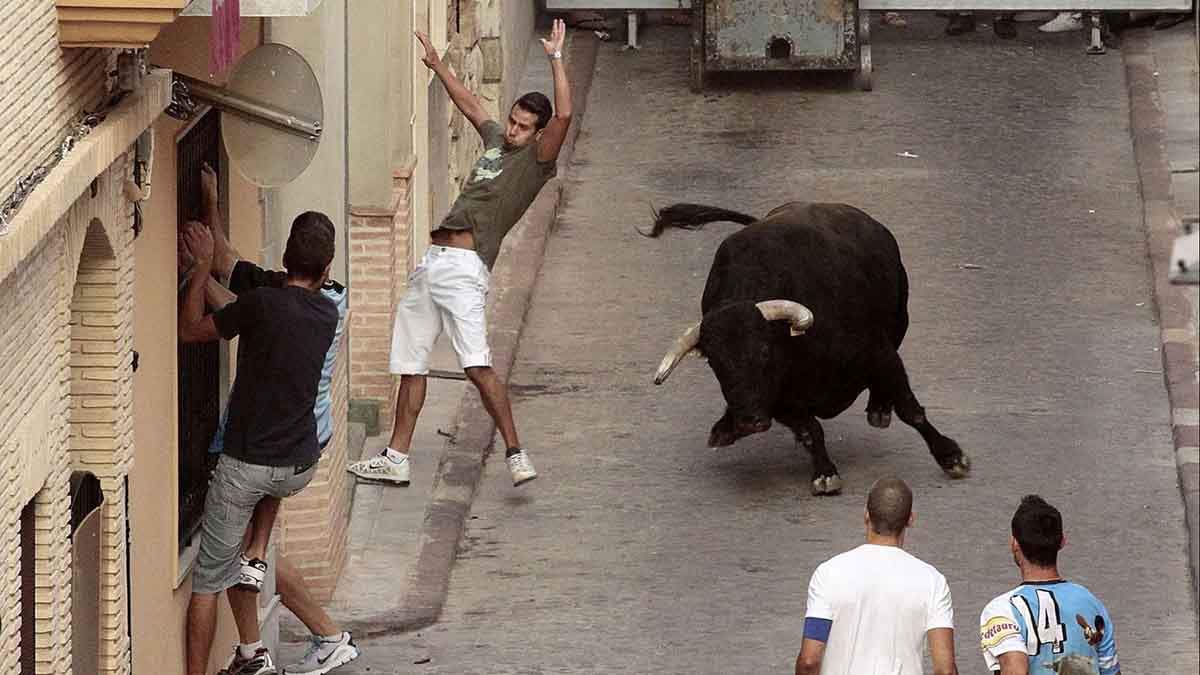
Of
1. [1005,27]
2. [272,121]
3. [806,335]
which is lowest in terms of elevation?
[1005,27]

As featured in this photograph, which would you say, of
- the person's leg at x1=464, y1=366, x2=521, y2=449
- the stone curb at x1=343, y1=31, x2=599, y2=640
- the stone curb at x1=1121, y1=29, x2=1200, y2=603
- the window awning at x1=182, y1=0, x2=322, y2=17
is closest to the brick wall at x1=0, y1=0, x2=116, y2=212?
the window awning at x1=182, y1=0, x2=322, y2=17

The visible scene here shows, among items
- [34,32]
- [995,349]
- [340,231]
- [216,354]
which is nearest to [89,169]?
[34,32]

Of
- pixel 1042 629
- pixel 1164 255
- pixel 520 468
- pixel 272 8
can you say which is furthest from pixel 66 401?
pixel 1164 255

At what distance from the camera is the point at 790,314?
14.2 meters

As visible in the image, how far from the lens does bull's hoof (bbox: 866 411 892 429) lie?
50.1 feet

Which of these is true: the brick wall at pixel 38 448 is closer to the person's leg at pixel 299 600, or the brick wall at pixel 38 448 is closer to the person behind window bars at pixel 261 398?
the person behind window bars at pixel 261 398

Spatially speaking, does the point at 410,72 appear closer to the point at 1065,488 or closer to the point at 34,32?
the point at 1065,488

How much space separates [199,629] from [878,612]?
308cm

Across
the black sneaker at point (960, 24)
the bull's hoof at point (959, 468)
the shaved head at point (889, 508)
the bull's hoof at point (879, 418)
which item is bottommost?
the bull's hoof at point (959, 468)

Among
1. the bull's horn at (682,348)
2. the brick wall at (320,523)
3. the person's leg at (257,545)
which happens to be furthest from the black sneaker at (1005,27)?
the person's leg at (257,545)

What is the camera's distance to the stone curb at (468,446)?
42.1 ft

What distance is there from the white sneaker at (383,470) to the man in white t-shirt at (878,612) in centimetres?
589

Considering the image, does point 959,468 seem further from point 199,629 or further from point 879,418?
point 199,629

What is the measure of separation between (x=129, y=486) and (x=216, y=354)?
6.51ft
